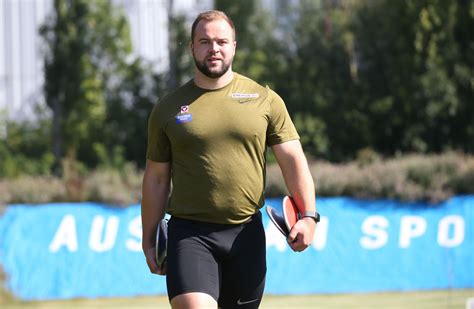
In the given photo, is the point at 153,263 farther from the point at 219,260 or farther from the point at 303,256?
the point at 303,256

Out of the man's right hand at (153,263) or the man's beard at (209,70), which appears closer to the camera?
the man's beard at (209,70)

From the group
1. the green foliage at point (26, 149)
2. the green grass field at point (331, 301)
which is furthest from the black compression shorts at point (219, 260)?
the green foliage at point (26, 149)

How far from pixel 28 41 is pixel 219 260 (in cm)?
4056

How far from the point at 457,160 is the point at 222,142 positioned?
43.6ft

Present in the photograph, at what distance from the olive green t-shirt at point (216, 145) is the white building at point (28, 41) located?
118ft

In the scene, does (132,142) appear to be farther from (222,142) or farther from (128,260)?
(222,142)

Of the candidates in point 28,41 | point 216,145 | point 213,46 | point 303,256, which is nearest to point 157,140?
point 216,145

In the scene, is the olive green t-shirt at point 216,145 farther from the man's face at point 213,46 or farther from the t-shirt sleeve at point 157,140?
the man's face at point 213,46

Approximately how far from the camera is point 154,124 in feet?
16.7

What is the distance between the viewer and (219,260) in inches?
199

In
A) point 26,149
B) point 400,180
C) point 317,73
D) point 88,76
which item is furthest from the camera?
point 26,149

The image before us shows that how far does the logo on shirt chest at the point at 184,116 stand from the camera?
16.3ft

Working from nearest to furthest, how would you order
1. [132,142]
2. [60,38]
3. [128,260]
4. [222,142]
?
1. [222,142]
2. [128,260]
3. [60,38]
4. [132,142]

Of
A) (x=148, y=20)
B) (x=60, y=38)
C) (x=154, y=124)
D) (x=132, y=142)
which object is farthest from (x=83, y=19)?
(x=154, y=124)
